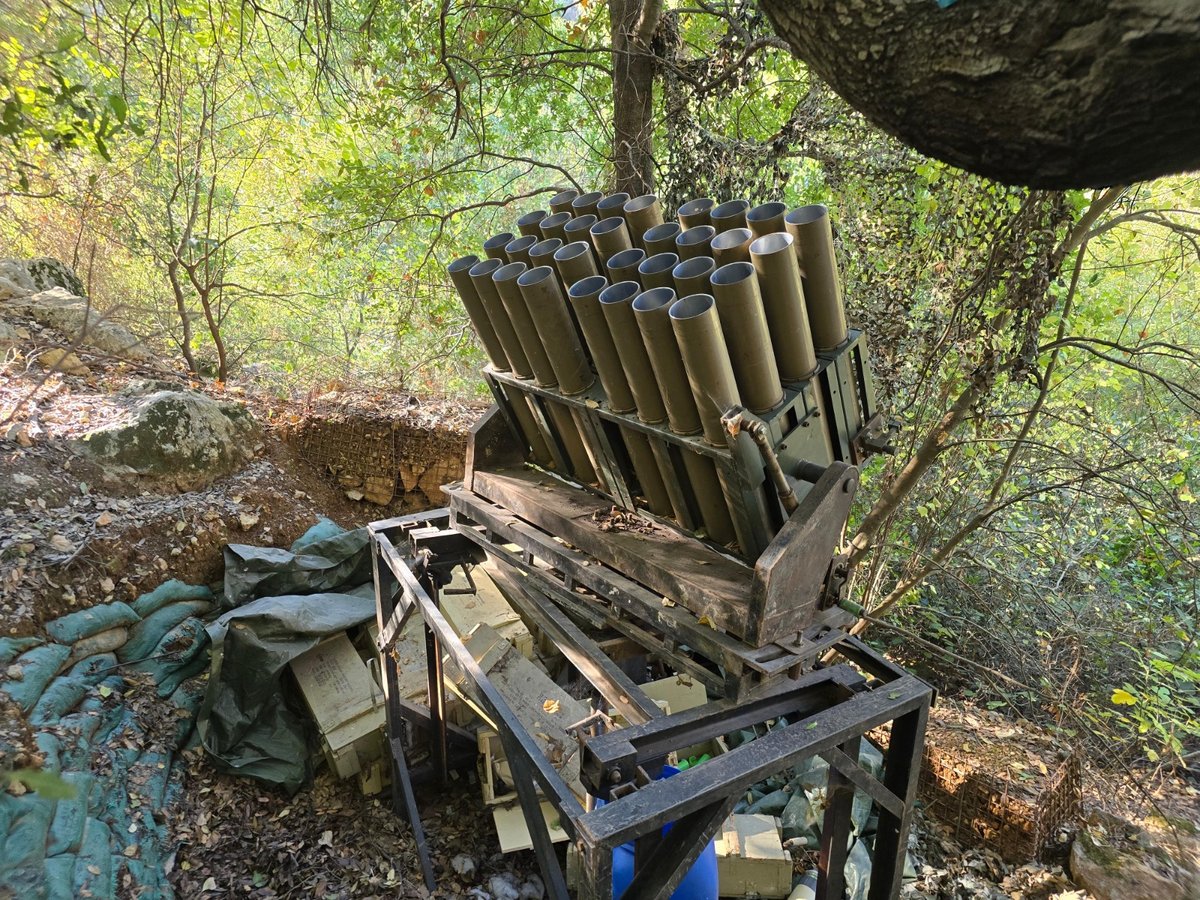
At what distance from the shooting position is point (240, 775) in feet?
14.4

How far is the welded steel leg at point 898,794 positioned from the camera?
8.98 feet

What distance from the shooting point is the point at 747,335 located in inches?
89.0

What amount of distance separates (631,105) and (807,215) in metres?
3.52

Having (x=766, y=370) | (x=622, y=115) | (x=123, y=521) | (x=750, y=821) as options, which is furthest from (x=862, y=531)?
(x=123, y=521)

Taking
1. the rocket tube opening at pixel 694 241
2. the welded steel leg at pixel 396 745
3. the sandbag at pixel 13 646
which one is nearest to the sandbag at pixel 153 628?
the sandbag at pixel 13 646

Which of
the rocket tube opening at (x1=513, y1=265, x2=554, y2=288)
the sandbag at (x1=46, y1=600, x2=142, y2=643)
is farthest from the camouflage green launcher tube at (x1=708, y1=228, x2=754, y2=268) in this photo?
the sandbag at (x1=46, y1=600, x2=142, y2=643)

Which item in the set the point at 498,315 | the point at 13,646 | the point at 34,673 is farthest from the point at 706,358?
the point at 13,646

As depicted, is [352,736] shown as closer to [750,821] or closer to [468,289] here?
[750,821]

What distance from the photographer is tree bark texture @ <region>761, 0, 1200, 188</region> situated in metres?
0.94

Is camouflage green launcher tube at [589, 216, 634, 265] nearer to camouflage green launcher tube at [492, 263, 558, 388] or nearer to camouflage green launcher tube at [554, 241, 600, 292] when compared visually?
camouflage green launcher tube at [554, 241, 600, 292]

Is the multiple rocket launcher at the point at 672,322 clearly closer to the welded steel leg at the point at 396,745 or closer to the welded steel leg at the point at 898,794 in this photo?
the welded steel leg at the point at 898,794

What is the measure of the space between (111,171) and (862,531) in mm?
8071

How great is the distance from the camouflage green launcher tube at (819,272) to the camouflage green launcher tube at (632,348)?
59 cm

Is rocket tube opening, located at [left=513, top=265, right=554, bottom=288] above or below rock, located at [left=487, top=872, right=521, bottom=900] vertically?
above
